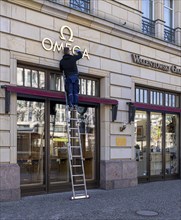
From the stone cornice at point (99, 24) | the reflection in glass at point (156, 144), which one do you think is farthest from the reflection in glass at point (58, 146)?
the reflection in glass at point (156, 144)

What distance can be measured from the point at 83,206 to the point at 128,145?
4.22 metres

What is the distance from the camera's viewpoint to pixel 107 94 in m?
12.2

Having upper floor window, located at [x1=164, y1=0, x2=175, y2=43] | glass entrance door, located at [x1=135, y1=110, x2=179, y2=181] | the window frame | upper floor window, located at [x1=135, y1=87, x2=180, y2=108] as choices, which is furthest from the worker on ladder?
upper floor window, located at [x1=164, y1=0, x2=175, y2=43]

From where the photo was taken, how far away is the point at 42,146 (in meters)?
10.8

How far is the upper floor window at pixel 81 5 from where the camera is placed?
11789mm

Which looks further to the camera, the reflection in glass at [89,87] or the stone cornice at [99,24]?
the reflection in glass at [89,87]

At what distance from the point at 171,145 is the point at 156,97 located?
2420 mm

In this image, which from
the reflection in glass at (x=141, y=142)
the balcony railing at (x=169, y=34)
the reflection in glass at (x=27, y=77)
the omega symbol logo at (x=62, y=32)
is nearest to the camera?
the reflection in glass at (x=27, y=77)

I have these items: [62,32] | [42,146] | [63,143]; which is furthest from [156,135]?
[62,32]

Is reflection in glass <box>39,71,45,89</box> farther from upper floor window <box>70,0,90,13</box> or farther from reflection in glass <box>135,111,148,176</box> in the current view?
reflection in glass <box>135,111,148,176</box>

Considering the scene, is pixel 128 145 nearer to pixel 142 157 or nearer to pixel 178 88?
pixel 142 157

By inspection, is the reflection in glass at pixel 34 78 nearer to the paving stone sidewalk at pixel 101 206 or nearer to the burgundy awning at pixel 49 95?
the burgundy awning at pixel 49 95

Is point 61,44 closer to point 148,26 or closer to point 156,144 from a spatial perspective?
point 148,26

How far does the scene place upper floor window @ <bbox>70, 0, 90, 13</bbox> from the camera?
11.8 m
